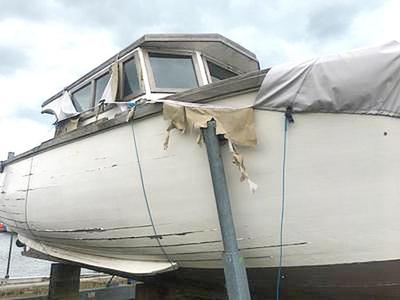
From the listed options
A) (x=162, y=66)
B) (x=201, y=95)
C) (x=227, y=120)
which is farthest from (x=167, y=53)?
(x=227, y=120)

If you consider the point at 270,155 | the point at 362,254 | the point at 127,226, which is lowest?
the point at 362,254

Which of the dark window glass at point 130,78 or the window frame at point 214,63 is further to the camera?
the window frame at point 214,63

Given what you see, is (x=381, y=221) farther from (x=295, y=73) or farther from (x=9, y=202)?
(x=9, y=202)

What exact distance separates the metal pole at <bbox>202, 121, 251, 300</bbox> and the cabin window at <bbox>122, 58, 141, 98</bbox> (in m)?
1.63

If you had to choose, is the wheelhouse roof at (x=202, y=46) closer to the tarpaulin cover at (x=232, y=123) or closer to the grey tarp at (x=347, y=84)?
the tarpaulin cover at (x=232, y=123)

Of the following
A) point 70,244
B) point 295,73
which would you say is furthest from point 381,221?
point 70,244

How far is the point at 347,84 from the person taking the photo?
2650mm

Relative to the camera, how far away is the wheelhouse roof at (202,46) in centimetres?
425

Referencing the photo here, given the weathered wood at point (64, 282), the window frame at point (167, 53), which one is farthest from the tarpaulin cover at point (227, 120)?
the weathered wood at point (64, 282)

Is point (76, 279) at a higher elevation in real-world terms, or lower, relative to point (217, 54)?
lower

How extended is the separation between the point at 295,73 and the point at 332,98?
331 millimetres

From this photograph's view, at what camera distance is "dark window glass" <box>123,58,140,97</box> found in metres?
4.32

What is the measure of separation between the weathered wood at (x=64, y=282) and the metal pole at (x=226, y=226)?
366 cm

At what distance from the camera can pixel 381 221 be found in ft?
8.75
